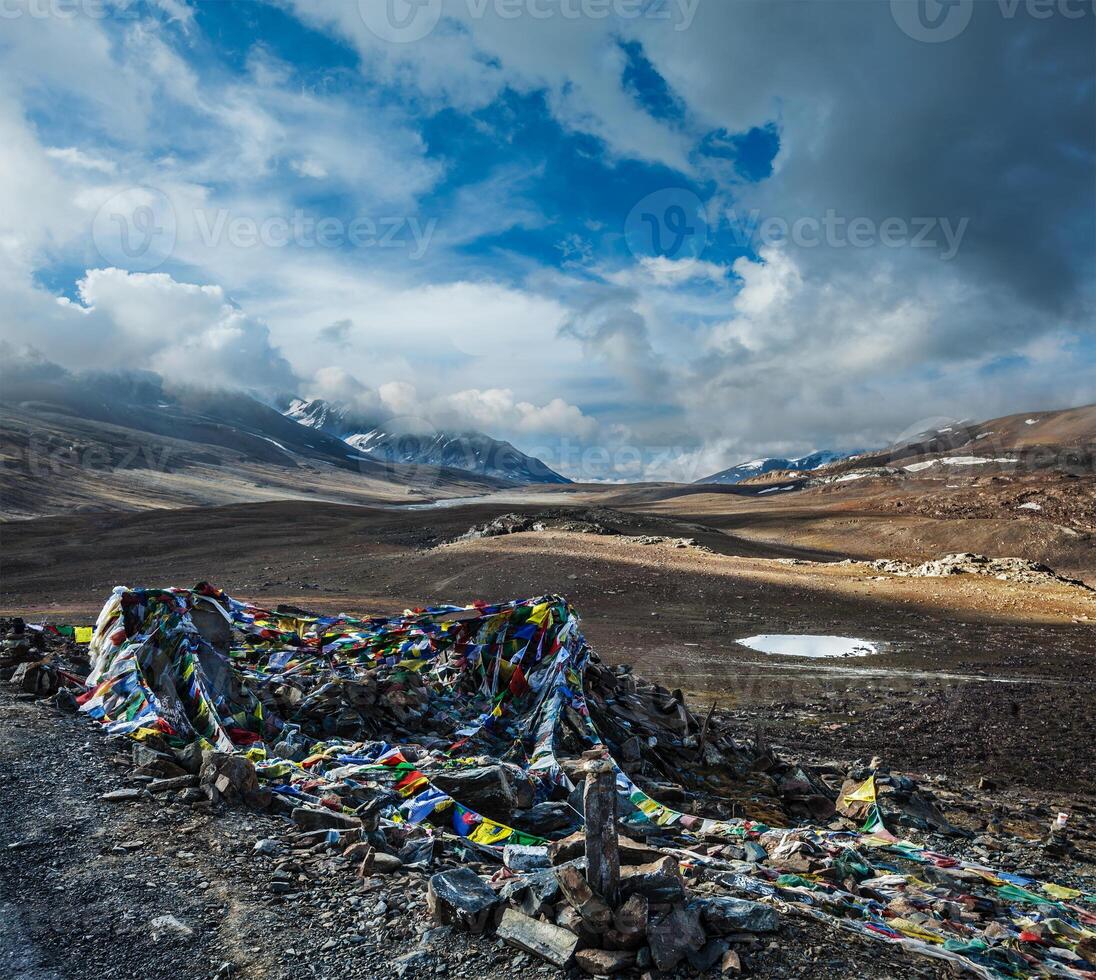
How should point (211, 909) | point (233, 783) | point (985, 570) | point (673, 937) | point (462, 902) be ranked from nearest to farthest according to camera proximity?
1. point (673, 937)
2. point (462, 902)
3. point (211, 909)
4. point (233, 783)
5. point (985, 570)

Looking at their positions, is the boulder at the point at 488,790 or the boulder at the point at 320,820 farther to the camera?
the boulder at the point at 488,790

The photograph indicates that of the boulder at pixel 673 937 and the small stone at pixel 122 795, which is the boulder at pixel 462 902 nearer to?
the boulder at pixel 673 937

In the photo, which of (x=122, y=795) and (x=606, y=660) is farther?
(x=606, y=660)

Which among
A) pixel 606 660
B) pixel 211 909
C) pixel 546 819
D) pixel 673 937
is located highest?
pixel 673 937

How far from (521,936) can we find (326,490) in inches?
6244

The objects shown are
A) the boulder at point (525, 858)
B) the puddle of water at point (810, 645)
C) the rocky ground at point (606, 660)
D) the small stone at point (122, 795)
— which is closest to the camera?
the rocky ground at point (606, 660)

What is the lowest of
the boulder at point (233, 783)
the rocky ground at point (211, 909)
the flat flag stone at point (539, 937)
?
the rocky ground at point (211, 909)

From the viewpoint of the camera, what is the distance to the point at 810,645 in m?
19.9

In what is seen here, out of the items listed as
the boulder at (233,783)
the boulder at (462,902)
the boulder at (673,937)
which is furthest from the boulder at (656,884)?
the boulder at (233,783)

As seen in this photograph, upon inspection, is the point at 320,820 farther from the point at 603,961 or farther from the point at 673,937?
the point at 673,937

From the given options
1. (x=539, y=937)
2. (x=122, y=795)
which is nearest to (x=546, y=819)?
(x=539, y=937)

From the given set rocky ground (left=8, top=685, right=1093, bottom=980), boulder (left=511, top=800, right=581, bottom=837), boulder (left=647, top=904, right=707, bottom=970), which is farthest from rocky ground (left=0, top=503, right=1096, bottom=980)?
boulder (left=511, top=800, right=581, bottom=837)

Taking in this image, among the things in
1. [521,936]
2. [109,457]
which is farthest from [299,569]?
[109,457]

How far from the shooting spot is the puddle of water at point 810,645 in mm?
18812
